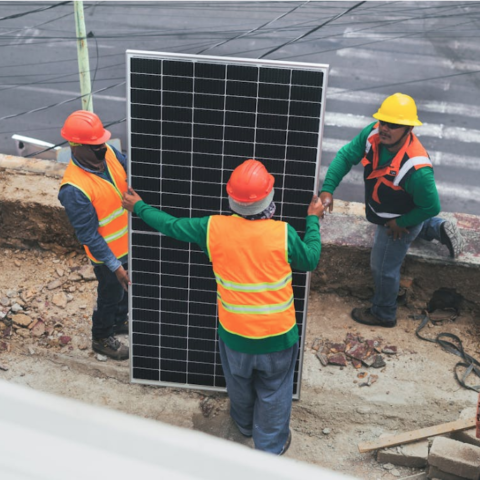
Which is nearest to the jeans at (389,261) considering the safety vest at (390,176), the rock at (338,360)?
the safety vest at (390,176)

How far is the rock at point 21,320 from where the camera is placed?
6.47 m

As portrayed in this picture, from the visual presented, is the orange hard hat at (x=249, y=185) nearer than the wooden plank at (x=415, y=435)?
Yes

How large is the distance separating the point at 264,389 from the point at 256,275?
1005mm

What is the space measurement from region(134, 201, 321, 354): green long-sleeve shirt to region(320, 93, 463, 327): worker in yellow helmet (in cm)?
97

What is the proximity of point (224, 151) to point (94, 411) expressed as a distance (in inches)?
145

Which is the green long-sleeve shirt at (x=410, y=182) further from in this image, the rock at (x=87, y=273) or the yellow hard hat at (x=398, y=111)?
the rock at (x=87, y=273)

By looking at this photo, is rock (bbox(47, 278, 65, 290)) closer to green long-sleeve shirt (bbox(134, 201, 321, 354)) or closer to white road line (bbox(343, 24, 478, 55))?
green long-sleeve shirt (bbox(134, 201, 321, 354))

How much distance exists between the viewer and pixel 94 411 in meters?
1.38

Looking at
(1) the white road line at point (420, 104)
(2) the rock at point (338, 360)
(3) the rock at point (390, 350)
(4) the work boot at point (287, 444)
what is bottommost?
(1) the white road line at point (420, 104)

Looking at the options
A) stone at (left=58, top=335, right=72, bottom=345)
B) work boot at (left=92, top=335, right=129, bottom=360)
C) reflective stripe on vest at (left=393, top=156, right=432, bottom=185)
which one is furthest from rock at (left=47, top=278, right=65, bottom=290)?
reflective stripe on vest at (left=393, top=156, right=432, bottom=185)

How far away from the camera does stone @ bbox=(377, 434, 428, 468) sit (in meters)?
5.07

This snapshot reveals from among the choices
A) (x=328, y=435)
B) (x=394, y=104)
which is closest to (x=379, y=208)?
(x=394, y=104)

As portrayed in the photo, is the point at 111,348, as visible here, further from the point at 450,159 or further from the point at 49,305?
the point at 450,159

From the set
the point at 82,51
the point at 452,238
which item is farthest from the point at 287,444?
the point at 82,51
